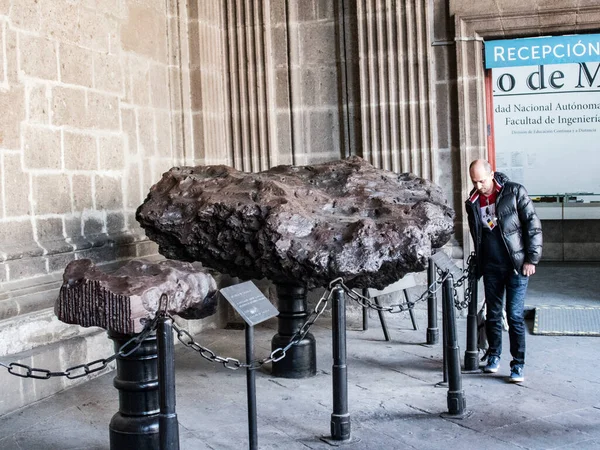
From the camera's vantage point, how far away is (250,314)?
4.16 metres

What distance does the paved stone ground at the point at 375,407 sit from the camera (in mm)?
4527

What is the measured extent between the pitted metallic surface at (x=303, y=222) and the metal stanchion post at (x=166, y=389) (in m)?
1.42

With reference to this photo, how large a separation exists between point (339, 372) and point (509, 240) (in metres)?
1.89

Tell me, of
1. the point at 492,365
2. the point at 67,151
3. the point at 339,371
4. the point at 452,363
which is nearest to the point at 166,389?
the point at 339,371

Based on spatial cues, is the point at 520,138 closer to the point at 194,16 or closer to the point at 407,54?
the point at 407,54

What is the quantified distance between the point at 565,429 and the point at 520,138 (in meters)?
7.10

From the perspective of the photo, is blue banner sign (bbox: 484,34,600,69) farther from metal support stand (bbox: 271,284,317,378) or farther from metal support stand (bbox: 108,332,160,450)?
metal support stand (bbox: 108,332,160,450)

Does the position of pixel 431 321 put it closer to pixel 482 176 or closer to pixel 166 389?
pixel 482 176

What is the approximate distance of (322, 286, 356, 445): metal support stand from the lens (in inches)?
174

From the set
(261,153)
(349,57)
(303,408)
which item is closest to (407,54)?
(349,57)

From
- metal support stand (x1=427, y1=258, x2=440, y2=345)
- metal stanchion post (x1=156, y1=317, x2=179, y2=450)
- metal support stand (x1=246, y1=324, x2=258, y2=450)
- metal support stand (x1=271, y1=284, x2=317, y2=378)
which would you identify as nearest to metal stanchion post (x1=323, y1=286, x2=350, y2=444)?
metal support stand (x1=246, y1=324, x2=258, y2=450)

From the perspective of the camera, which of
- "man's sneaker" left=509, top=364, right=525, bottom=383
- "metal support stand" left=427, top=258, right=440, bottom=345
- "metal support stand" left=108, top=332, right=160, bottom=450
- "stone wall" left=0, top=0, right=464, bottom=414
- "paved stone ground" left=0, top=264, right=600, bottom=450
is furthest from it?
"metal support stand" left=427, top=258, right=440, bottom=345

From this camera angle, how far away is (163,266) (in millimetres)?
4430

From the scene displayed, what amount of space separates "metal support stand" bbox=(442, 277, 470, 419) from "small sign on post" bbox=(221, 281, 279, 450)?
130 centimetres
